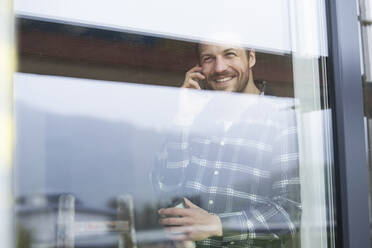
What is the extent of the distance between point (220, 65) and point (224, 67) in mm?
16

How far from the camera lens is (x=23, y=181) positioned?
3.35 feet

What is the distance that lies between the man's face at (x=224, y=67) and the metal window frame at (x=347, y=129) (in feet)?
1.04

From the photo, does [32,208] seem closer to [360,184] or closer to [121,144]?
[121,144]

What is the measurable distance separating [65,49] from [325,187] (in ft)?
2.56

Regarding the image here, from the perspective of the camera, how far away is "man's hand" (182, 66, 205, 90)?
1.51 metres

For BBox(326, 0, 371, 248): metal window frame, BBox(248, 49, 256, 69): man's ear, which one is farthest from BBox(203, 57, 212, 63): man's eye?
BBox(326, 0, 371, 248): metal window frame

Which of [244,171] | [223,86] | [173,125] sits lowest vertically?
[244,171]

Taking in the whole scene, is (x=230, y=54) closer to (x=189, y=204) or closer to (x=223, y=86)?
(x=223, y=86)

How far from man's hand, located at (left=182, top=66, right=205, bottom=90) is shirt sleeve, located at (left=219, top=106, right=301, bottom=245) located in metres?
0.31

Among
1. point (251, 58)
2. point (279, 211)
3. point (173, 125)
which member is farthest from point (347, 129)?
point (173, 125)

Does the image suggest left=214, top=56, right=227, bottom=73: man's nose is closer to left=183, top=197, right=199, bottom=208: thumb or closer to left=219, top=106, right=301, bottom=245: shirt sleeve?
left=219, top=106, right=301, bottom=245: shirt sleeve

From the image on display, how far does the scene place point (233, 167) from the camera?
139cm

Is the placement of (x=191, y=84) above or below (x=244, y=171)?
above

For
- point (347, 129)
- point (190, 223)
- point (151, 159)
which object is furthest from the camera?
point (151, 159)
